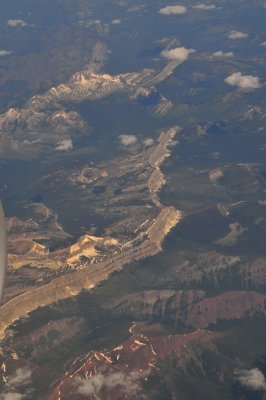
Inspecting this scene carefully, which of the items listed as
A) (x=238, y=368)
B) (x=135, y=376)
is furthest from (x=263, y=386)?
(x=135, y=376)

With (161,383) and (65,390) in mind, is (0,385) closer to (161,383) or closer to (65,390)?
(65,390)

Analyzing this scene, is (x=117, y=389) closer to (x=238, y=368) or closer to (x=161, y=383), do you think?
(x=161, y=383)

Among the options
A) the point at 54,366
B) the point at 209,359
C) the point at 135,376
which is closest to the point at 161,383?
the point at 135,376

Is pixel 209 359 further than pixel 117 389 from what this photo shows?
Yes

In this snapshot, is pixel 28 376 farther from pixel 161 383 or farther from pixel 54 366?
pixel 161 383

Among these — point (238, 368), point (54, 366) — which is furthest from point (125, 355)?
point (238, 368)

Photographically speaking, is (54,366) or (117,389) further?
(54,366)

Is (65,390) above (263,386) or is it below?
above
